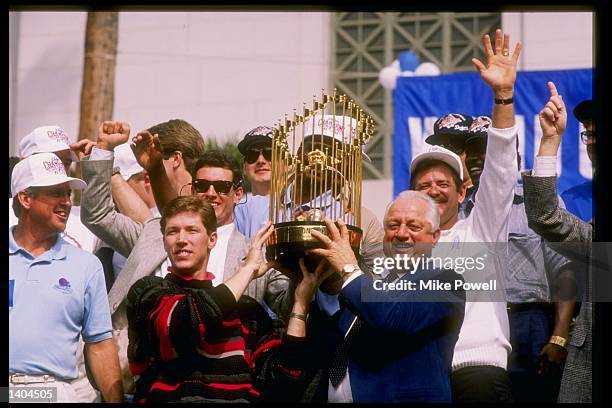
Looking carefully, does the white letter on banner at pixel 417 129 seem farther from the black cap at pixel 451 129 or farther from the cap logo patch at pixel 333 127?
the cap logo patch at pixel 333 127

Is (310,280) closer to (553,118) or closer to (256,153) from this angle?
(256,153)

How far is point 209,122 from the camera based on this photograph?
7.30 m

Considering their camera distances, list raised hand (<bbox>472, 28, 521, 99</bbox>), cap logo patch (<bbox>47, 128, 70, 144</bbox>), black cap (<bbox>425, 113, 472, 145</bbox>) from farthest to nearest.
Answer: cap logo patch (<bbox>47, 128, 70, 144</bbox>) < black cap (<bbox>425, 113, 472, 145</bbox>) < raised hand (<bbox>472, 28, 521, 99</bbox>)

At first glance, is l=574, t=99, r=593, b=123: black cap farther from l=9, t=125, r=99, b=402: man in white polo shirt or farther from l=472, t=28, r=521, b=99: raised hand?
l=9, t=125, r=99, b=402: man in white polo shirt

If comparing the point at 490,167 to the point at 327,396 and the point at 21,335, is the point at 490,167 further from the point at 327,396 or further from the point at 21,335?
the point at 21,335

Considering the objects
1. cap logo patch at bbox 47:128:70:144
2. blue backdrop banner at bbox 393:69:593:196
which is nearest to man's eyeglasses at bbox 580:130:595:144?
blue backdrop banner at bbox 393:69:593:196

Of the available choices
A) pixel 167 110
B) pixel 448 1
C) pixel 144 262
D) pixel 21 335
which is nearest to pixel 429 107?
pixel 448 1

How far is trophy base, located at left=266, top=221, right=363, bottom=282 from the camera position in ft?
20.5

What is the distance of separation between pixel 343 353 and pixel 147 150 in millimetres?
1278

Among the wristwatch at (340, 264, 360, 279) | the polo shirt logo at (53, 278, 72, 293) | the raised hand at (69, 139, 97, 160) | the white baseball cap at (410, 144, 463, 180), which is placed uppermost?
the raised hand at (69, 139, 97, 160)

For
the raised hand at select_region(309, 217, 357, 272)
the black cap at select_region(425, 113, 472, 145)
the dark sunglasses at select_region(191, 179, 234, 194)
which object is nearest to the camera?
the raised hand at select_region(309, 217, 357, 272)

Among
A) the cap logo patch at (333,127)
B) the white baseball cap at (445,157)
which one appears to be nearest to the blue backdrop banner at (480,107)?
the white baseball cap at (445,157)

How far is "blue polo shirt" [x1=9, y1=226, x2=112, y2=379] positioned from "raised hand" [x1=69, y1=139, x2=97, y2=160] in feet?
1.41

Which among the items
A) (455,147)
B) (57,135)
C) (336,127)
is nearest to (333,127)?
(336,127)
